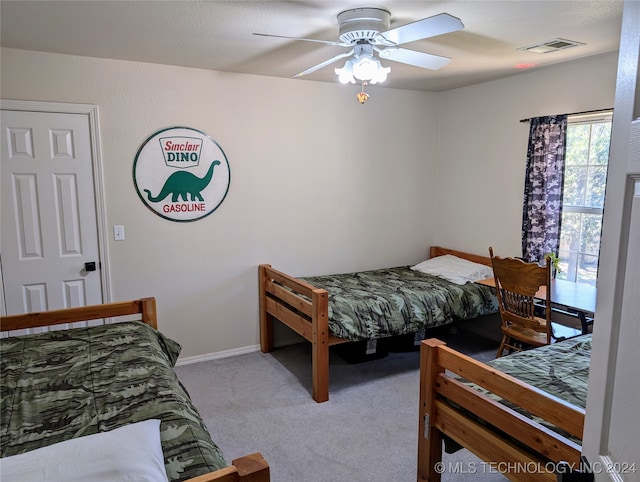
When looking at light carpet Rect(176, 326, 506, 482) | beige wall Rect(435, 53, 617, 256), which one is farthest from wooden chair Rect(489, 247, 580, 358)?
beige wall Rect(435, 53, 617, 256)

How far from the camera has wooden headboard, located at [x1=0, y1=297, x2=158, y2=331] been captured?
231cm

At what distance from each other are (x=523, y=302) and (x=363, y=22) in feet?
6.98

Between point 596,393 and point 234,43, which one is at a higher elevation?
point 234,43

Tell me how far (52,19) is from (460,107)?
3.46 m

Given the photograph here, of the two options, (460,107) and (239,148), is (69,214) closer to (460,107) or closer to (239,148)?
(239,148)

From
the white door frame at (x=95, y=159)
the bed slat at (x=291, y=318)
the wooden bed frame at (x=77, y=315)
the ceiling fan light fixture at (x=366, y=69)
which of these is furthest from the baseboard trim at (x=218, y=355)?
the ceiling fan light fixture at (x=366, y=69)

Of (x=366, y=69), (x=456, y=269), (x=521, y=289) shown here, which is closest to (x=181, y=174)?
(x=366, y=69)

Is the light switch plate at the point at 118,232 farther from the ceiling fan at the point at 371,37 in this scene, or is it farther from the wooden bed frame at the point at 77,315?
the ceiling fan at the point at 371,37

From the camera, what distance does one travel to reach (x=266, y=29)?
239 cm

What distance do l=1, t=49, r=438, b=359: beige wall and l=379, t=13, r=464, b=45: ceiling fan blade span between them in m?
1.75

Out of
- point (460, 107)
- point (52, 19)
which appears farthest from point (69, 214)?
point (460, 107)

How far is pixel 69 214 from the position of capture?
9.96 feet

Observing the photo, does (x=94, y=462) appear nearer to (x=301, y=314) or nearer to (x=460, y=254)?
(x=301, y=314)

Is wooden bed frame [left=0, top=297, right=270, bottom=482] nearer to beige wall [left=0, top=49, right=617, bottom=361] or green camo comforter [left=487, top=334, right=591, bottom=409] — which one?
beige wall [left=0, top=49, right=617, bottom=361]
